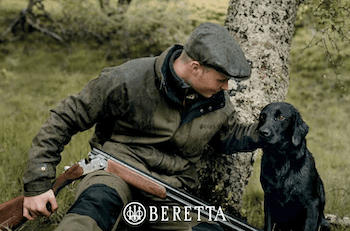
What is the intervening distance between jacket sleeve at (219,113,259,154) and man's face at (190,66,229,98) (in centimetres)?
49

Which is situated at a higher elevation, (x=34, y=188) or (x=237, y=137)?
(x=237, y=137)

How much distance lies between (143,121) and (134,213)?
28.5 inches

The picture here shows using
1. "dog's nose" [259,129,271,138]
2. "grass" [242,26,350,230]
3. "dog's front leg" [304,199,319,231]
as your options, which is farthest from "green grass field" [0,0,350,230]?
"dog's nose" [259,129,271,138]

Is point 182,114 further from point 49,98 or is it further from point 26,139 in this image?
point 49,98

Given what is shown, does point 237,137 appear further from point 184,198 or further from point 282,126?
point 184,198

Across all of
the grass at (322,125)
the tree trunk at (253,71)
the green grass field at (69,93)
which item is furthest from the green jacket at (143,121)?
the grass at (322,125)

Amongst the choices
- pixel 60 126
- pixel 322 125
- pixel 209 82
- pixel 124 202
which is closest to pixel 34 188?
pixel 60 126

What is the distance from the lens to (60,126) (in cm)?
270

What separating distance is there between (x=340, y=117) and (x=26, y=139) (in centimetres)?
632

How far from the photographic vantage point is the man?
2572mm

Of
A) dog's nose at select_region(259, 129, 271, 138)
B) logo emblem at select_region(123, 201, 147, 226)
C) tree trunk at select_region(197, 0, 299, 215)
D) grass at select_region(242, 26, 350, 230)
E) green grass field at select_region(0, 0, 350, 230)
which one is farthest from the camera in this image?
grass at select_region(242, 26, 350, 230)

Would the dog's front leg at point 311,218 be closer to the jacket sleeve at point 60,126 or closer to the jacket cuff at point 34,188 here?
the jacket sleeve at point 60,126

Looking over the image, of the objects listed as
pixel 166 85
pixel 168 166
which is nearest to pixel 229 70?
pixel 166 85

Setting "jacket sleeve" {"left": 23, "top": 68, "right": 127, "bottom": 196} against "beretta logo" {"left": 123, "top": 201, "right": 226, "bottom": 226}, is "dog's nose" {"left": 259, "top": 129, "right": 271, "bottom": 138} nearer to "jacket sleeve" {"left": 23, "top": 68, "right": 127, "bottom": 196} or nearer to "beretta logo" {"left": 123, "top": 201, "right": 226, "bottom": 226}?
"beretta logo" {"left": 123, "top": 201, "right": 226, "bottom": 226}
